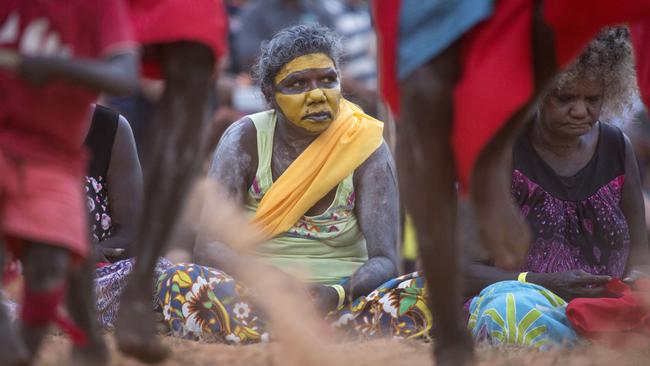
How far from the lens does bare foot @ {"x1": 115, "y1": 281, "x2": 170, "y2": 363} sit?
147 inches

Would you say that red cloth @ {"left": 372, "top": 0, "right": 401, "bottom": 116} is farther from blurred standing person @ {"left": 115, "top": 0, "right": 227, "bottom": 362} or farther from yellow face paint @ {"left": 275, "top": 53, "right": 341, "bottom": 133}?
yellow face paint @ {"left": 275, "top": 53, "right": 341, "bottom": 133}

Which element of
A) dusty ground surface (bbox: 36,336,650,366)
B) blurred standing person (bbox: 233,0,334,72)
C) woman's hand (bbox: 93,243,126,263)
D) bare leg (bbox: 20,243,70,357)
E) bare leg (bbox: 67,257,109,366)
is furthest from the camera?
blurred standing person (bbox: 233,0,334,72)

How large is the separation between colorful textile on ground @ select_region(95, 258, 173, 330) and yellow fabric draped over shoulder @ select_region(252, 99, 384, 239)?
0.60 meters

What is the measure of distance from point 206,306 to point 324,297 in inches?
21.0

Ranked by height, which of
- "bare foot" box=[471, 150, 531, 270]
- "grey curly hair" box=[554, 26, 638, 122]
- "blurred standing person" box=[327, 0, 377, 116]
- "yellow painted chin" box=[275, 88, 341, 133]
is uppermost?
"blurred standing person" box=[327, 0, 377, 116]

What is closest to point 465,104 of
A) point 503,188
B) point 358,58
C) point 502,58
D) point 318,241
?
point 502,58

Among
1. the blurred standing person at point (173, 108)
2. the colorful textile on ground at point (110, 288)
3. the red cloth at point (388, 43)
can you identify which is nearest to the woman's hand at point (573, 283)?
the colorful textile on ground at point (110, 288)

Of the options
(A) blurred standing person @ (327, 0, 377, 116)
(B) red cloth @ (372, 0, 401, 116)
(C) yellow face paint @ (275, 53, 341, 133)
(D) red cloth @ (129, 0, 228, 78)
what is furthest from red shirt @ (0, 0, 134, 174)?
(A) blurred standing person @ (327, 0, 377, 116)

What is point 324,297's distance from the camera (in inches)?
241

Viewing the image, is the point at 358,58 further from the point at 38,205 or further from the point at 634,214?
the point at 38,205

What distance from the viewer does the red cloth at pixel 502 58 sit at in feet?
12.4

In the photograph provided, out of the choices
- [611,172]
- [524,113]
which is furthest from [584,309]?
[524,113]

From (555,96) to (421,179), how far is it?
2151mm

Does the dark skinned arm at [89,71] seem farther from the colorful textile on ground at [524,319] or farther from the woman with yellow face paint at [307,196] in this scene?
the woman with yellow face paint at [307,196]
